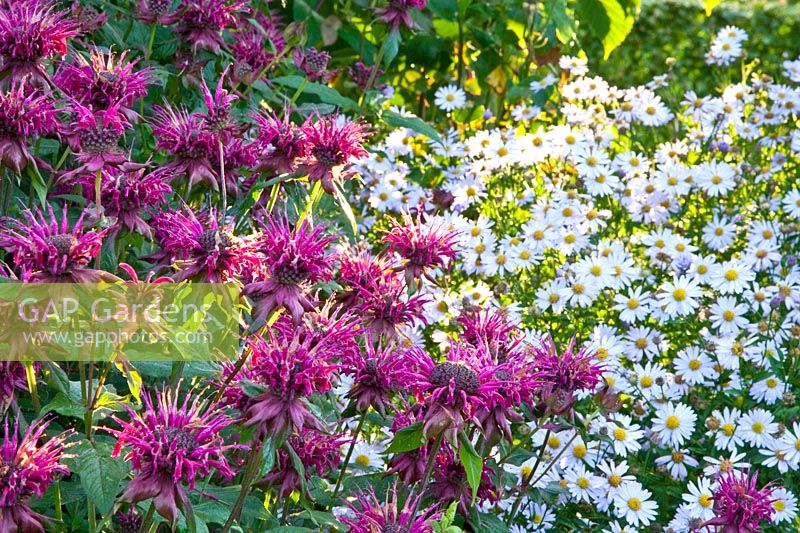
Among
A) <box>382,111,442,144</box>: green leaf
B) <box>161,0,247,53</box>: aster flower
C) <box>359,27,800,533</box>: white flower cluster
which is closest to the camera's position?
<box>161,0,247,53</box>: aster flower

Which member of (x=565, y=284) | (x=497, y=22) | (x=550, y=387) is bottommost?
(x=550, y=387)

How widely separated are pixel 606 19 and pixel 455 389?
104 inches

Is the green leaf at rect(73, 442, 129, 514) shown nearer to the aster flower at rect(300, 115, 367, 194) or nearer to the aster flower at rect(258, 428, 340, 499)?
the aster flower at rect(258, 428, 340, 499)

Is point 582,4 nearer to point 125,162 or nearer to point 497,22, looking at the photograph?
point 497,22

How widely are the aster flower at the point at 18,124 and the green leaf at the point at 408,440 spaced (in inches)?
25.6

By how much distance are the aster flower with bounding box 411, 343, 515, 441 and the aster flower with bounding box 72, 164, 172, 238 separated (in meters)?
0.47

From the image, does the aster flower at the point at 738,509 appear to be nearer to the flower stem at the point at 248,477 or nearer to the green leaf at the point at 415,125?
the flower stem at the point at 248,477

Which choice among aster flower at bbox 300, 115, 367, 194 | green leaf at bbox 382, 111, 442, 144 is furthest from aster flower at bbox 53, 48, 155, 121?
green leaf at bbox 382, 111, 442, 144

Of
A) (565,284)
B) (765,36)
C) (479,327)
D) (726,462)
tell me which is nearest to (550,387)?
(479,327)

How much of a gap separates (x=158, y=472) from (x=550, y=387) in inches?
27.4

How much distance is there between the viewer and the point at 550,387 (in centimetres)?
165

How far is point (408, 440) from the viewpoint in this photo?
54.1 inches

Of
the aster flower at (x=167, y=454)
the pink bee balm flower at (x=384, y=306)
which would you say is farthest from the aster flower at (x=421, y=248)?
the aster flower at (x=167, y=454)

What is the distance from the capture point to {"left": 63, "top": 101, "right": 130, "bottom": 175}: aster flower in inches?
57.9
